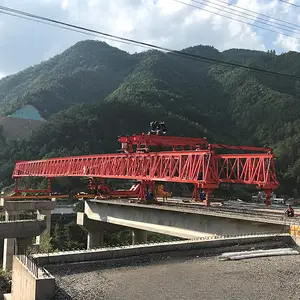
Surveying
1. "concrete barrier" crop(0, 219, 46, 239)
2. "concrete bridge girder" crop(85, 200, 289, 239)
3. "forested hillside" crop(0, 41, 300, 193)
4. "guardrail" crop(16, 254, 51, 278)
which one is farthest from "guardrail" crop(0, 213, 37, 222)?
"forested hillside" crop(0, 41, 300, 193)

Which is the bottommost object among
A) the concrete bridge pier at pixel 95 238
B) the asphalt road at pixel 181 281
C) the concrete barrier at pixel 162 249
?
the concrete bridge pier at pixel 95 238

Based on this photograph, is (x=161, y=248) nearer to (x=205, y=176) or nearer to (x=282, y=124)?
(x=205, y=176)

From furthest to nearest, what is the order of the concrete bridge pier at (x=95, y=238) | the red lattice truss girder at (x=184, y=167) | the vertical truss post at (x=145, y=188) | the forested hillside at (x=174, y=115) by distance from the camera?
the forested hillside at (x=174, y=115) → the concrete bridge pier at (x=95, y=238) → the vertical truss post at (x=145, y=188) → the red lattice truss girder at (x=184, y=167)

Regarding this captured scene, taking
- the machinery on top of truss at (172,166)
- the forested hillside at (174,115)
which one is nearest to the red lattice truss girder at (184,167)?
the machinery on top of truss at (172,166)

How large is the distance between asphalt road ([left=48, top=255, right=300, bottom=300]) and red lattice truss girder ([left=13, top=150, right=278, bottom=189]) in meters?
18.2

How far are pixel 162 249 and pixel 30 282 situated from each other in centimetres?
566

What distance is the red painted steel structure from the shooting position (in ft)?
104

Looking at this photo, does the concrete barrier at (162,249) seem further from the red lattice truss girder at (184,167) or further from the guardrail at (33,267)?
the red lattice truss girder at (184,167)

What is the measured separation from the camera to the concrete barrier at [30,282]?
30.2 feet

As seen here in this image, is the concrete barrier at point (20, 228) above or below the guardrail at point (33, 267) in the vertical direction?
below

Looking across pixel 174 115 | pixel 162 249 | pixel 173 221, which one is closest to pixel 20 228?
pixel 173 221

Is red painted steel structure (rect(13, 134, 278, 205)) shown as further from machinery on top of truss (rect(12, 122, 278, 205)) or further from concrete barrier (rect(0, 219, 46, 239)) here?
concrete barrier (rect(0, 219, 46, 239))

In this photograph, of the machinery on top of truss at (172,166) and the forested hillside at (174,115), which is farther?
the forested hillside at (174,115)

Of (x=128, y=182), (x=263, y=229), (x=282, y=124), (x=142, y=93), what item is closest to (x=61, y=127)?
(x=128, y=182)
